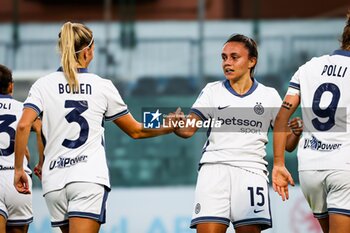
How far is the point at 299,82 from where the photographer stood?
22.5ft

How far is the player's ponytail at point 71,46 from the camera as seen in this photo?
22.3 feet

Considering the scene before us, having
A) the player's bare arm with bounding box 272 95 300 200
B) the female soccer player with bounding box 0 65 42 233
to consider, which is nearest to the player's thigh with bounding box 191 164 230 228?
the player's bare arm with bounding box 272 95 300 200

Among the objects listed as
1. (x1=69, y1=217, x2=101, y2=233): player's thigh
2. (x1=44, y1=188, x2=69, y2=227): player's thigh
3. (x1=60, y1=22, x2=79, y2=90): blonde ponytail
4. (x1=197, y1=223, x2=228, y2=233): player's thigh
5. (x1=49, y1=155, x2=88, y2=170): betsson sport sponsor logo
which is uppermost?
(x1=60, y1=22, x2=79, y2=90): blonde ponytail

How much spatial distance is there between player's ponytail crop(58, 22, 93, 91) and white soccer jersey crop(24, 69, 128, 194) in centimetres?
7

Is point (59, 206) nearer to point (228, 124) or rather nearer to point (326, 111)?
point (228, 124)

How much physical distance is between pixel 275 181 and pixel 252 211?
43cm

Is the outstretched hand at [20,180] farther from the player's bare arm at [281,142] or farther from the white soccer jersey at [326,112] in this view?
the white soccer jersey at [326,112]

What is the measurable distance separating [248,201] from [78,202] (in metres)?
1.19

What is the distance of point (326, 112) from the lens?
6.68m

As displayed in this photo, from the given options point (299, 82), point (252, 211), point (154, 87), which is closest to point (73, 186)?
point (252, 211)

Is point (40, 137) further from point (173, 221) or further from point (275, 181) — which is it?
point (173, 221)

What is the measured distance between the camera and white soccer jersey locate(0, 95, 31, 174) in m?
7.69

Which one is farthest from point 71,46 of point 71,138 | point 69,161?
point 69,161

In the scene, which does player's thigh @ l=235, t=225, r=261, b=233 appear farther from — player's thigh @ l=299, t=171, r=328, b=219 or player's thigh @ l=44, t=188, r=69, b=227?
player's thigh @ l=44, t=188, r=69, b=227
